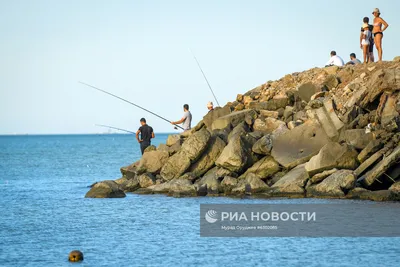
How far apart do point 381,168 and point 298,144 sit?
12.3ft

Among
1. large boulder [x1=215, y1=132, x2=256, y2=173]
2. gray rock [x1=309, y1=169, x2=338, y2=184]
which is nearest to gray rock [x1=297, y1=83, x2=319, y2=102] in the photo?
large boulder [x1=215, y1=132, x2=256, y2=173]

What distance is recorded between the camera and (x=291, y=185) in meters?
23.7

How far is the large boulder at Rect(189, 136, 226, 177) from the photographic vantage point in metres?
26.4

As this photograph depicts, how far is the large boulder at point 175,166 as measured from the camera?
2634 cm

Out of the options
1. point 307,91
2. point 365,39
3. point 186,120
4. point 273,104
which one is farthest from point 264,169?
point 365,39

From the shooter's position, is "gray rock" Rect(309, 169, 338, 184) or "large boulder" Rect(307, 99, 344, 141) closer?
"gray rock" Rect(309, 169, 338, 184)

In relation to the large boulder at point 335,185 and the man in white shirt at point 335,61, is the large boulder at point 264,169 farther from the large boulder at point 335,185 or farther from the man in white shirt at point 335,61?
the man in white shirt at point 335,61

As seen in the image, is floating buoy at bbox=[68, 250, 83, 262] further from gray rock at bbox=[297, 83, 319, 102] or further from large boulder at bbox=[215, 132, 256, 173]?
gray rock at bbox=[297, 83, 319, 102]

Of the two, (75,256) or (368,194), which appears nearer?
(75,256)

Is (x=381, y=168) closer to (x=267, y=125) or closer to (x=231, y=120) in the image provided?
(x=267, y=125)

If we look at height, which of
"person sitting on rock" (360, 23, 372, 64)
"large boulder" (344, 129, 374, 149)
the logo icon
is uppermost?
"person sitting on rock" (360, 23, 372, 64)

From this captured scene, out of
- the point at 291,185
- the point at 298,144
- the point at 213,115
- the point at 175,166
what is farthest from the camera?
the point at 213,115

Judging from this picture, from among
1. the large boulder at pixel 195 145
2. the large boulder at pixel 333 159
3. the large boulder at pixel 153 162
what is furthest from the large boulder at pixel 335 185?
the large boulder at pixel 153 162

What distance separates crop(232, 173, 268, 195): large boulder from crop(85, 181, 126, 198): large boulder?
150 inches
